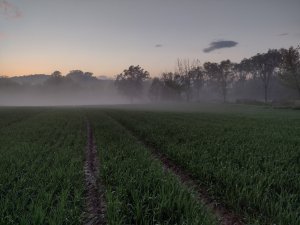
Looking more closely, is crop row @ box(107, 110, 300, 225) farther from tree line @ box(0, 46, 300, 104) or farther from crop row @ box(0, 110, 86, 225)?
tree line @ box(0, 46, 300, 104)

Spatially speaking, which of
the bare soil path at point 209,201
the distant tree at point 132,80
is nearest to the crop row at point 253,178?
the bare soil path at point 209,201

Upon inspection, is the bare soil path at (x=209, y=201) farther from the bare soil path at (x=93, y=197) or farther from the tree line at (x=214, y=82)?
the tree line at (x=214, y=82)

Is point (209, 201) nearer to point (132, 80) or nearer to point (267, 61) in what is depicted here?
point (267, 61)

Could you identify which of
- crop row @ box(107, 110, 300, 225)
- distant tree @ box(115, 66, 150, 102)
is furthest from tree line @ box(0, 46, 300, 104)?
crop row @ box(107, 110, 300, 225)

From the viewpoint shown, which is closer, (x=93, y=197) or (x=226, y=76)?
(x=93, y=197)

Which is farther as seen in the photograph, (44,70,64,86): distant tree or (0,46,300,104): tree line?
(44,70,64,86): distant tree

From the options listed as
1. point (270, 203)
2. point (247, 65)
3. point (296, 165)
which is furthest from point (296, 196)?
point (247, 65)

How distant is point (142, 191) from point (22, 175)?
151 inches

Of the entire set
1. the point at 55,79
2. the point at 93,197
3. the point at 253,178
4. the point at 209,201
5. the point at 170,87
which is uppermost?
the point at 55,79

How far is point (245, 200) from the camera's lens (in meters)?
5.83

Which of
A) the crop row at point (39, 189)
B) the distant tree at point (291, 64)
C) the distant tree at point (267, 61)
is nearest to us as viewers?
the crop row at point (39, 189)

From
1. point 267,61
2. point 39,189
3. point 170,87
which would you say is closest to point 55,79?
point 170,87

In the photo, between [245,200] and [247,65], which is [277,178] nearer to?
[245,200]

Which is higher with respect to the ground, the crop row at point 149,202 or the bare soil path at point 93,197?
the crop row at point 149,202
